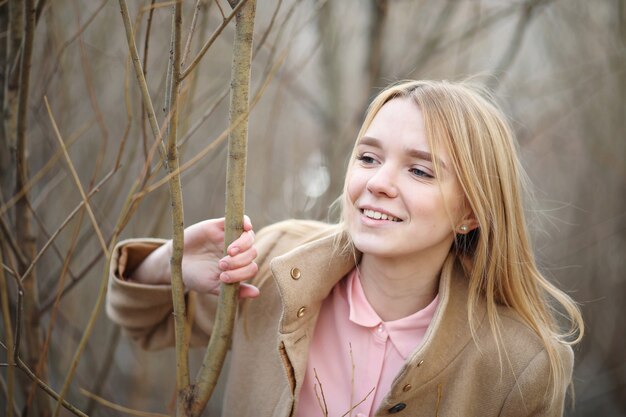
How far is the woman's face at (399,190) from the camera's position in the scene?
161 centimetres

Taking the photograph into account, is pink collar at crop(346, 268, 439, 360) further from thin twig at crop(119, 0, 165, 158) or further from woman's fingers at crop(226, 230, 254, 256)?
thin twig at crop(119, 0, 165, 158)

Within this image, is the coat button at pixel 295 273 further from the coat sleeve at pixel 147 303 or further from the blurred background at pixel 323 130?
the blurred background at pixel 323 130

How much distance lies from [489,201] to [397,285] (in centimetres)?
39

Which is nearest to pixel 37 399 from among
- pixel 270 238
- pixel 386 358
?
pixel 270 238

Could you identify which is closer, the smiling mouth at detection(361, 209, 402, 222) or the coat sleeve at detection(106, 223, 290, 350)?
the smiling mouth at detection(361, 209, 402, 222)

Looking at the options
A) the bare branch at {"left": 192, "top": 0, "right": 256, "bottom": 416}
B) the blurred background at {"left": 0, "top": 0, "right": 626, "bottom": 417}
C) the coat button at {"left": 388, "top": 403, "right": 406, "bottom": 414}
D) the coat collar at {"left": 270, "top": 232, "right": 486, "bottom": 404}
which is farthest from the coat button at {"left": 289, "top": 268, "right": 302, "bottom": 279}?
the blurred background at {"left": 0, "top": 0, "right": 626, "bottom": 417}

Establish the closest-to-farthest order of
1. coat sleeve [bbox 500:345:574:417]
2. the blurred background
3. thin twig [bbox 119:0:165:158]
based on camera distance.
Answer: thin twig [bbox 119:0:165:158]
coat sleeve [bbox 500:345:574:417]
the blurred background

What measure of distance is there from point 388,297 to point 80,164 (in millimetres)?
2231

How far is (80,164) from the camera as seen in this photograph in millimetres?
3309

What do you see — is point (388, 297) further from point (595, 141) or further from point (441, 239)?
point (595, 141)

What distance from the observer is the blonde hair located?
1674 millimetres

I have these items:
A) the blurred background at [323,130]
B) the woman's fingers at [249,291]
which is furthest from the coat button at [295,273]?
the blurred background at [323,130]

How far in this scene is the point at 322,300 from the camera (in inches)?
73.5

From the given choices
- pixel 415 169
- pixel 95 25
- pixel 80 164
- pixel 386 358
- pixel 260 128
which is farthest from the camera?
pixel 260 128
